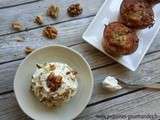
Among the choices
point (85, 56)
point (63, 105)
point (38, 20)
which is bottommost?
point (63, 105)

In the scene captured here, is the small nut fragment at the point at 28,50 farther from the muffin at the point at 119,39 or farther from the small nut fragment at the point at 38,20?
the muffin at the point at 119,39

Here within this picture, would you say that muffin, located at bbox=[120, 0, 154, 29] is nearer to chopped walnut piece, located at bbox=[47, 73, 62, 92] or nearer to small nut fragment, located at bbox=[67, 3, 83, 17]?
small nut fragment, located at bbox=[67, 3, 83, 17]

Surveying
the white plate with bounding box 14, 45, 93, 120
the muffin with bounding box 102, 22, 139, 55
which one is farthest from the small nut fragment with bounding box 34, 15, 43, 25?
the muffin with bounding box 102, 22, 139, 55

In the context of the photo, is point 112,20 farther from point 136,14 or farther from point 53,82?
point 53,82

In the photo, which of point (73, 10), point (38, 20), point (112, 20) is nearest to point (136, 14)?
point (112, 20)

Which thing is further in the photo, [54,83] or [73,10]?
[73,10]

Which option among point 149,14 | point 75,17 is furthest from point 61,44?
point 149,14
